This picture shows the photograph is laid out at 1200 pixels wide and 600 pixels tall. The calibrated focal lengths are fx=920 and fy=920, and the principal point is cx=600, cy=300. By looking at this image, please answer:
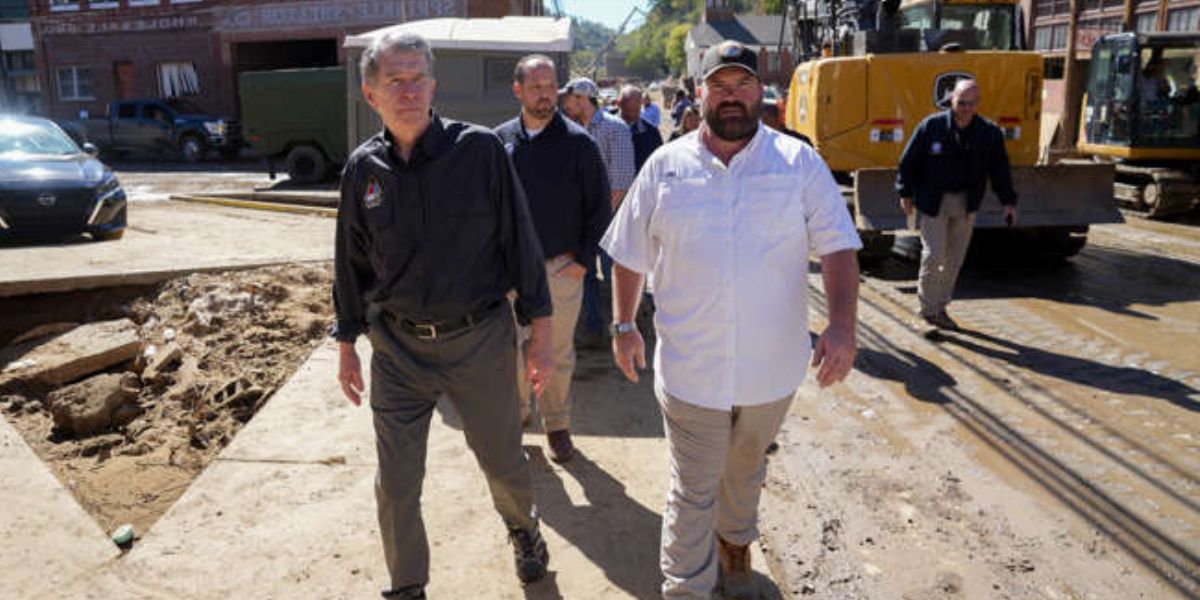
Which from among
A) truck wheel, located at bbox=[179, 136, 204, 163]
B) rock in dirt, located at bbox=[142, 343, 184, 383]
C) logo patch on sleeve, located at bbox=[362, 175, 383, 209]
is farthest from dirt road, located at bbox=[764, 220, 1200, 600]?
truck wheel, located at bbox=[179, 136, 204, 163]

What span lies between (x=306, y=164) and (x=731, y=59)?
18193mm

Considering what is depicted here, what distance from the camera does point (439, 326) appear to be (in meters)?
3.12

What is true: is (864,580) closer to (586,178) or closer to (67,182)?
(586,178)

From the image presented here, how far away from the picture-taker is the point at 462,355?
124 inches

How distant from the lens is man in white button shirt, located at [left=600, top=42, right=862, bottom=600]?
2.97 m

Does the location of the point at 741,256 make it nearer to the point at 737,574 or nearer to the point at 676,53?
the point at 737,574

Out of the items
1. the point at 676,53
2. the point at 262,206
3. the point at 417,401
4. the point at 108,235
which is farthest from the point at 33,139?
the point at 676,53

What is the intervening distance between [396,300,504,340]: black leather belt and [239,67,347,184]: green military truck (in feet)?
56.2

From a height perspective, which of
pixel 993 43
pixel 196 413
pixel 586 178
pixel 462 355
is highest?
pixel 993 43

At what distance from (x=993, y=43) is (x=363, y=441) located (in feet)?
32.5

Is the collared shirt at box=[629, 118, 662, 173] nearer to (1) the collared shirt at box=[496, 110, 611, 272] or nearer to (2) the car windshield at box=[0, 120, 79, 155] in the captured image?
(1) the collared shirt at box=[496, 110, 611, 272]

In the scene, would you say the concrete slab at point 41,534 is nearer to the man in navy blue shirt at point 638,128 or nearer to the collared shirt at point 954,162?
the man in navy blue shirt at point 638,128

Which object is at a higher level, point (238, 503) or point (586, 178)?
point (586, 178)

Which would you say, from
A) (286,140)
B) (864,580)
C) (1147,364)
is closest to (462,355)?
(864,580)
